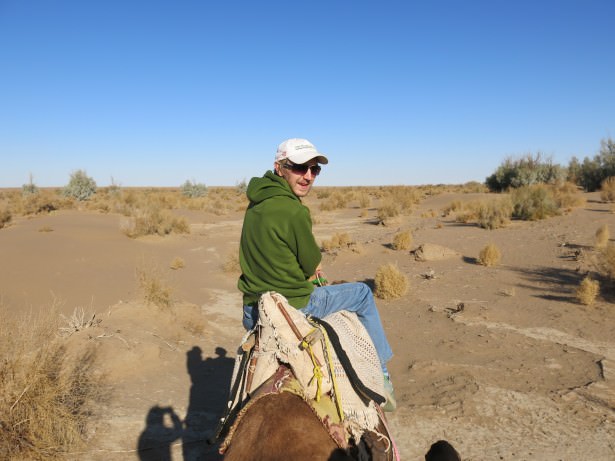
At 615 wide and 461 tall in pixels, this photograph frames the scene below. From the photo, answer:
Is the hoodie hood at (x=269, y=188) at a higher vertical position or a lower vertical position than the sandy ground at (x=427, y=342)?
higher

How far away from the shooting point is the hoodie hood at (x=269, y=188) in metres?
3.21

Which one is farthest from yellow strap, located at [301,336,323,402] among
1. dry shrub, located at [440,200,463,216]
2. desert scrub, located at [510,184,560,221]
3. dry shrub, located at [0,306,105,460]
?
dry shrub, located at [440,200,463,216]

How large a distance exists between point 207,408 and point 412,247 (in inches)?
423

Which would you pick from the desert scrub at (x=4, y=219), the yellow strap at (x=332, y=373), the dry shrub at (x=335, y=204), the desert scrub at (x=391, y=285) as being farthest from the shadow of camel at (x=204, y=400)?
the dry shrub at (x=335, y=204)

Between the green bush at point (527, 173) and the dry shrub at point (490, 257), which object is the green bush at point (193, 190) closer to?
the green bush at point (527, 173)

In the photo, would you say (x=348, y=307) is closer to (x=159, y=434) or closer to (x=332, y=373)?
(x=332, y=373)

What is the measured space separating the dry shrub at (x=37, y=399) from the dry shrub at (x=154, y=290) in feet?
11.6

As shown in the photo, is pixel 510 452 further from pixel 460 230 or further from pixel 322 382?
pixel 460 230

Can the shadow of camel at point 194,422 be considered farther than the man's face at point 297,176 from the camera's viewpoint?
Yes

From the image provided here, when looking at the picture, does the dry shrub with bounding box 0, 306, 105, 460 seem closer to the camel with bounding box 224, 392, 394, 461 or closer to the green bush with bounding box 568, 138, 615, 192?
the camel with bounding box 224, 392, 394, 461

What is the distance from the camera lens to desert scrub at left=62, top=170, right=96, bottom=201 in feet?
127

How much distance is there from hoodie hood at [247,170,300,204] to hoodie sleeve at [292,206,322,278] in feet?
0.71

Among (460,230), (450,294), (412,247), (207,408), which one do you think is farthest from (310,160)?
(460,230)

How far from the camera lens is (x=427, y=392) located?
5.68m
